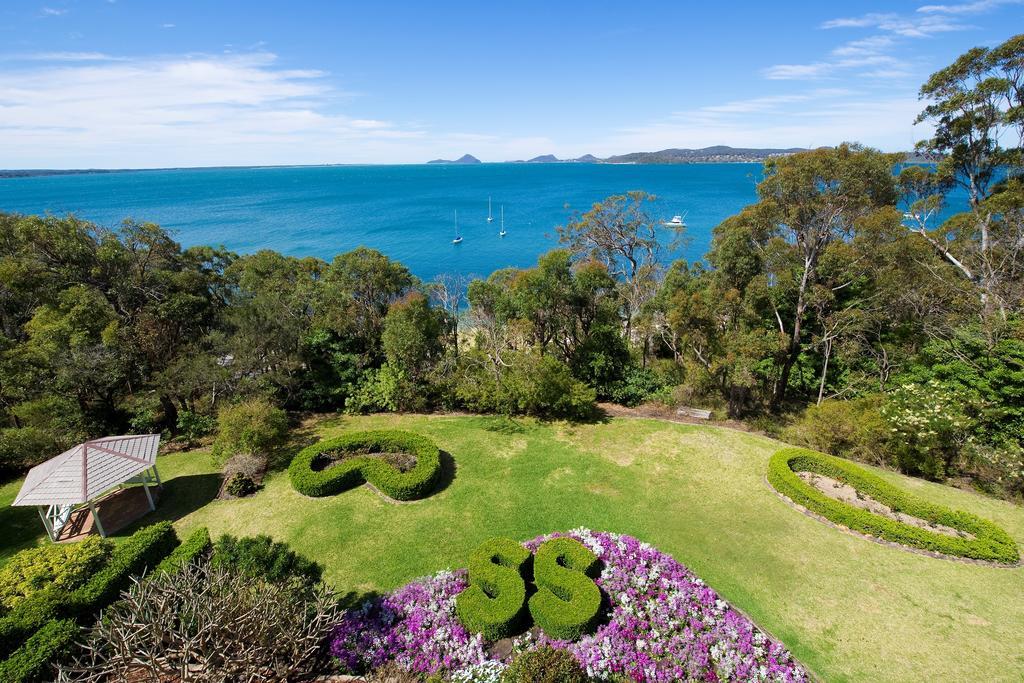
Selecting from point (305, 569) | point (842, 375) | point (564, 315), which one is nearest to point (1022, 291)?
point (842, 375)

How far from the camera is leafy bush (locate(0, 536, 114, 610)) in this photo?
10445 mm

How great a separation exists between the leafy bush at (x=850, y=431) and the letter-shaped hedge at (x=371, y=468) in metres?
15.0

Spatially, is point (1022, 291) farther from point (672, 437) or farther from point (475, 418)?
point (475, 418)

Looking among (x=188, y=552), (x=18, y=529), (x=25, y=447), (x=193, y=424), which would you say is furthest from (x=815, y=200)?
(x=25, y=447)

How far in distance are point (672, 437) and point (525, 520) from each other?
8332 mm

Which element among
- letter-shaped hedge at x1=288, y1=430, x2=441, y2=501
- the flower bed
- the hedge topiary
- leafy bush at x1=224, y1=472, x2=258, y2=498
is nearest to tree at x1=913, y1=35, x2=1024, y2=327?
the hedge topiary

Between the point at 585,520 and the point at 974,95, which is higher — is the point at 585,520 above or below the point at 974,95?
below

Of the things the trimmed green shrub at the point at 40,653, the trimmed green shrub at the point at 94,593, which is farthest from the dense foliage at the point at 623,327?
the trimmed green shrub at the point at 40,653

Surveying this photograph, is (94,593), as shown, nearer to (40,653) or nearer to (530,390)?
(40,653)

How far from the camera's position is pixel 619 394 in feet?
76.2

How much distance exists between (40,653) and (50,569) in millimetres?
3105

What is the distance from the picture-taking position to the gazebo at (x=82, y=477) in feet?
44.5

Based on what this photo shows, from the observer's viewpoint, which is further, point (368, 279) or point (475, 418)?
point (368, 279)

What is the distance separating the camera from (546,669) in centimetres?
852
